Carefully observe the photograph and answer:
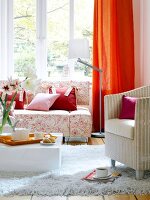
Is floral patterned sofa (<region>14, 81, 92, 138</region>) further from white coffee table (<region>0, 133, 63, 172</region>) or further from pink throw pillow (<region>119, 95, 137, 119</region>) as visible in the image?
white coffee table (<region>0, 133, 63, 172</region>)

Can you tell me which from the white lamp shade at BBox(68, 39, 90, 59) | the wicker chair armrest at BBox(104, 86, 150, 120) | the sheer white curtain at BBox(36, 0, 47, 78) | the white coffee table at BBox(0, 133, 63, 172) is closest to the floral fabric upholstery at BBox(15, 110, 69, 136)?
the white lamp shade at BBox(68, 39, 90, 59)

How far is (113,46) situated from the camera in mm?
6738

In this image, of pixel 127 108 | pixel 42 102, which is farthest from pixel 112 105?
pixel 42 102

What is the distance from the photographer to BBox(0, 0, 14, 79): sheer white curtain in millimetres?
7039

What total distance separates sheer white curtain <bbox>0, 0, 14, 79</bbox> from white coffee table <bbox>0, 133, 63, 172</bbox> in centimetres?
317

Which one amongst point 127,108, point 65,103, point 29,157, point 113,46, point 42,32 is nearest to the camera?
point 29,157

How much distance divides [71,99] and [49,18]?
1505mm

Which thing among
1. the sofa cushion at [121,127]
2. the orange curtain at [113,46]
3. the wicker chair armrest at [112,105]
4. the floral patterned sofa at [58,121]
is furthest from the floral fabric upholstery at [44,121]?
the sofa cushion at [121,127]

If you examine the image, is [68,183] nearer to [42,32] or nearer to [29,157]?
[29,157]

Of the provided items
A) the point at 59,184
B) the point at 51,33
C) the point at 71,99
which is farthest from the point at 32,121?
the point at 59,184

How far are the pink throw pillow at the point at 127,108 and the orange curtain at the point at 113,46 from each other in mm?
2278

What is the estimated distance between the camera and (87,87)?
6598 mm

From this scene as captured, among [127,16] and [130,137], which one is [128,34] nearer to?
[127,16]

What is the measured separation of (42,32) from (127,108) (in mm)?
3055
